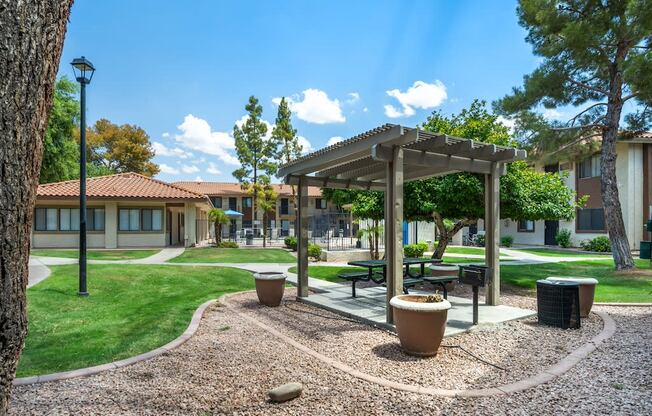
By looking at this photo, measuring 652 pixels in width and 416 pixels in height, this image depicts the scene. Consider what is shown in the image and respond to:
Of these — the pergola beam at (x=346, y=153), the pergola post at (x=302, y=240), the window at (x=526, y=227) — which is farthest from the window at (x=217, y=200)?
the pergola post at (x=302, y=240)

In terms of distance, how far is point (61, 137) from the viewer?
24.7 meters

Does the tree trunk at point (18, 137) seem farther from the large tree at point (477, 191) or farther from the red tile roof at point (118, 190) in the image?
the red tile roof at point (118, 190)

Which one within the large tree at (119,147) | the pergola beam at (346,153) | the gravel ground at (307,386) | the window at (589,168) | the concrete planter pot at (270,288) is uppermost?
the large tree at (119,147)

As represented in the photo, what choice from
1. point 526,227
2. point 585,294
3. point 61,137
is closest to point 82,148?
point 585,294

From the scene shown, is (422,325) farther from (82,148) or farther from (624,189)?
(624,189)

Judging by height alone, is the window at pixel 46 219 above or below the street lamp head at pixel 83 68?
below

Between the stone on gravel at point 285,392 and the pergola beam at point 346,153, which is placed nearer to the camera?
the stone on gravel at point 285,392

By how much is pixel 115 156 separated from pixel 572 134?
4048 cm

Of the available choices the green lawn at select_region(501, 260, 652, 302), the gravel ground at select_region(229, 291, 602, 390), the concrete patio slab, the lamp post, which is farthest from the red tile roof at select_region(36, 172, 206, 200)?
the gravel ground at select_region(229, 291, 602, 390)

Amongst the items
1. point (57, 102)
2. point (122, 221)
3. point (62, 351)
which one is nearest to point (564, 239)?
point (122, 221)

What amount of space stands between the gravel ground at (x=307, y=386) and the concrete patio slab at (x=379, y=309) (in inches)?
27.9

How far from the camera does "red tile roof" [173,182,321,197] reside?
48.5 m

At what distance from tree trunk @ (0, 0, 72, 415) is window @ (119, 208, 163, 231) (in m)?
23.6

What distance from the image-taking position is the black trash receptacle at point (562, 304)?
6527mm
